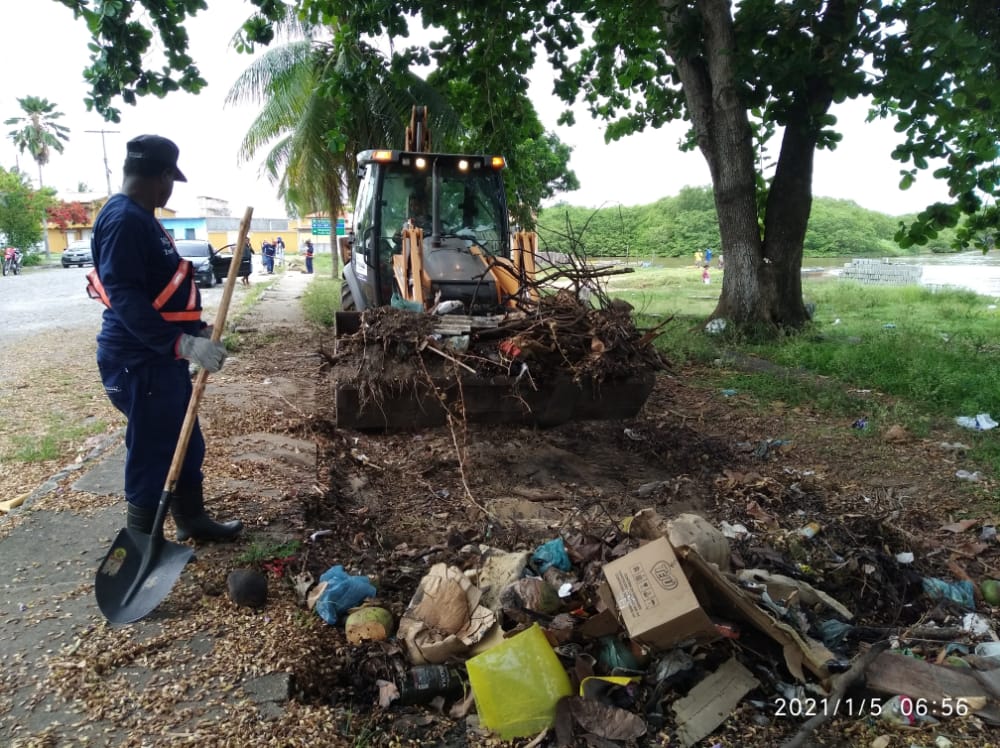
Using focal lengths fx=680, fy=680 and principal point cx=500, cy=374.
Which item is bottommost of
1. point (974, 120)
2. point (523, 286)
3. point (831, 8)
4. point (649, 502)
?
point (649, 502)

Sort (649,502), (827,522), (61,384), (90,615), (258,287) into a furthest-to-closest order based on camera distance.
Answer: (258,287)
(61,384)
(649,502)
(827,522)
(90,615)

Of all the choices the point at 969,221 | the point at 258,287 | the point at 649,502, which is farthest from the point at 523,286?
the point at 258,287

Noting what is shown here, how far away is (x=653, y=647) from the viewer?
2.47 metres

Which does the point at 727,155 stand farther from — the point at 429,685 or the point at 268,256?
the point at 268,256

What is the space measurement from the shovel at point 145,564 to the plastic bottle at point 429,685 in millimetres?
1114

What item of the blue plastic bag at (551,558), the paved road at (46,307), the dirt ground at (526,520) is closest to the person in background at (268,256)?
the paved road at (46,307)

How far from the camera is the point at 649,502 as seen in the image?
432 cm

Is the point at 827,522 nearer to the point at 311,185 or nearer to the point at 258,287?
the point at 311,185

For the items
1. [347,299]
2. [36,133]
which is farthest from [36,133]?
[347,299]

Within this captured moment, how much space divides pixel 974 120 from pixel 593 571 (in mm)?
8157

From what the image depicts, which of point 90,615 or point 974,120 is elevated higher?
point 974,120

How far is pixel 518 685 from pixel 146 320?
2.13m

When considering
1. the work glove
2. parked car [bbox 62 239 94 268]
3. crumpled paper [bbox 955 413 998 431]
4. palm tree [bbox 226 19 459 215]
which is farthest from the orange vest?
parked car [bbox 62 239 94 268]

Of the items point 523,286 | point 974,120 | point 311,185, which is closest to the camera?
point 523,286
